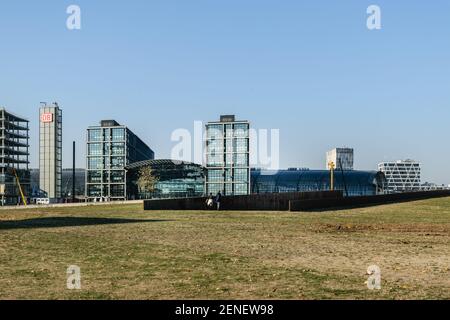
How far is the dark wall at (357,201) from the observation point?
45.8 metres

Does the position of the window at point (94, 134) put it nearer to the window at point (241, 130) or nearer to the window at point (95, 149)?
the window at point (95, 149)

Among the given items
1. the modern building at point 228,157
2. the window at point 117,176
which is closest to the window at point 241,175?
the modern building at point 228,157

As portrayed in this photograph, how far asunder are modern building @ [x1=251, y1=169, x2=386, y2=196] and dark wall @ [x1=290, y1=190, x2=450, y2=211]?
10008 centimetres

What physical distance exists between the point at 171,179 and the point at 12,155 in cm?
4829

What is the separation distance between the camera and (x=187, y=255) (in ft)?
44.5

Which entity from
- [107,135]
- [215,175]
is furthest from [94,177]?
[215,175]

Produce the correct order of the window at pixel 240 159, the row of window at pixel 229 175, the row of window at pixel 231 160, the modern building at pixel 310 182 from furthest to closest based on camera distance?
1. the modern building at pixel 310 182
2. the row of window at pixel 231 160
3. the window at pixel 240 159
4. the row of window at pixel 229 175

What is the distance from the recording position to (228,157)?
15375 cm

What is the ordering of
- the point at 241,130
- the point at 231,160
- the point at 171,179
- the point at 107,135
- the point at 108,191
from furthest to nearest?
the point at 107,135 → the point at 108,191 → the point at 241,130 → the point at 171,179 → the point at 231,160

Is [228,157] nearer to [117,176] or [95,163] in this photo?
[117,176]

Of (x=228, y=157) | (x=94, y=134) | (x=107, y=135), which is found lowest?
(x=228, y=157)

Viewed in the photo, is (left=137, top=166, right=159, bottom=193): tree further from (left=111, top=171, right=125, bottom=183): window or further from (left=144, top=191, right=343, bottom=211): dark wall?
(left=144, top=191, right=343, bottom=211): dark wall

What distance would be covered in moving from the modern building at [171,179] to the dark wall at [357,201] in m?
87.9
